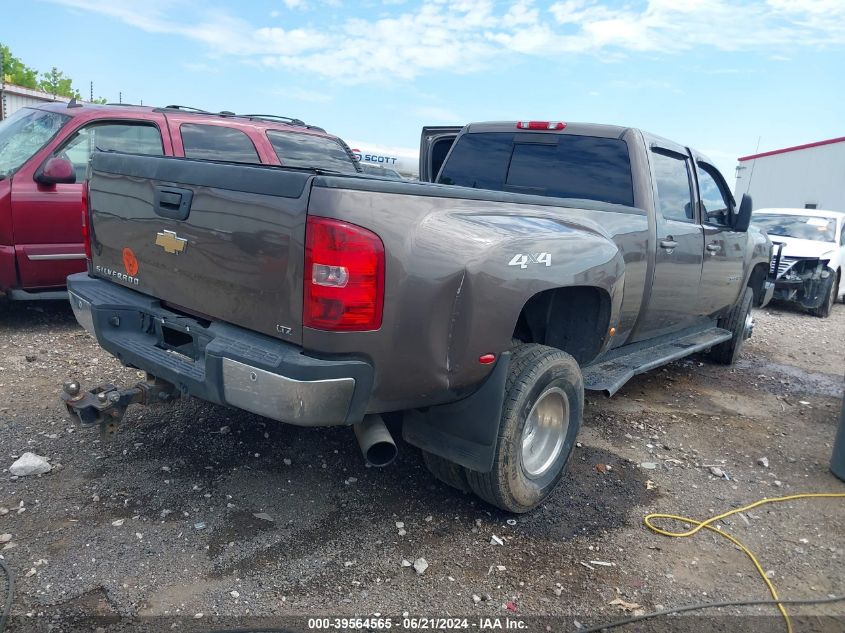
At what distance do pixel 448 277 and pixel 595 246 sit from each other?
1.19m

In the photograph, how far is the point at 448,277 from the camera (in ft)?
8.30

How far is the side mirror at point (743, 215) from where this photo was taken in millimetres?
5086

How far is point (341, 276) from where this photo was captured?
235 cm

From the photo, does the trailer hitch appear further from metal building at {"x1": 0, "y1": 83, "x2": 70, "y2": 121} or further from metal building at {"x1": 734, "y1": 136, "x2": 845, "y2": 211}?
metal building at {"x1": 734, "y1": 136, "x2": 845, "y2": 211}

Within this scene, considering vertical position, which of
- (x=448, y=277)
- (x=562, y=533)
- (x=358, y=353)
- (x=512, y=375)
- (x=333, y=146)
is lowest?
(x=562, y=533)

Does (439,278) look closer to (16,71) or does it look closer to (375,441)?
(375,441)

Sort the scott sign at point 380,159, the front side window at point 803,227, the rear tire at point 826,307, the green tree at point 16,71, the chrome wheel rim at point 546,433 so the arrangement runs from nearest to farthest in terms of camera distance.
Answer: the chrome wheel rim at point 546,433
the rear tire at point 826,307
the front side window at point 803,227
the scott sign at point 380,159
the green tree at point 16,71

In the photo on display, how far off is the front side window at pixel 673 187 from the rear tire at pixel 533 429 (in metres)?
1.66

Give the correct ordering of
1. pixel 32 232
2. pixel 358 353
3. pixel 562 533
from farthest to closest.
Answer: pixel 32 232
pixel 562 533
pixel 358 353

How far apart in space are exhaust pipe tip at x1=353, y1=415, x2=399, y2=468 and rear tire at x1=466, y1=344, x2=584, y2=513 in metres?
0.49

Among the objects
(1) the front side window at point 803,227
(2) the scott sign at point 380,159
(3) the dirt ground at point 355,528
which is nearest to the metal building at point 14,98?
(2) the scott sign at point 380,159

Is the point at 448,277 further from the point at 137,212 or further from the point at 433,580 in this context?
the point at 137,212

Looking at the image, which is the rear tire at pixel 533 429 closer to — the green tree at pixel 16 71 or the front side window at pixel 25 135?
the front side window at pixel 25 135

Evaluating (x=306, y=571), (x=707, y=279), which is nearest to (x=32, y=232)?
(x=306, y=571)
